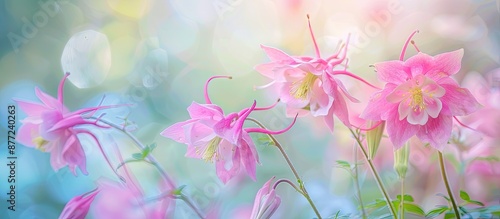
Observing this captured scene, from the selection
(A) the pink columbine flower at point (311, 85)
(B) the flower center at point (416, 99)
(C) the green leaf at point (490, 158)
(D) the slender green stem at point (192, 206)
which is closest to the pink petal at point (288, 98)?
(A) the pink columbine flower at point (311, 85)

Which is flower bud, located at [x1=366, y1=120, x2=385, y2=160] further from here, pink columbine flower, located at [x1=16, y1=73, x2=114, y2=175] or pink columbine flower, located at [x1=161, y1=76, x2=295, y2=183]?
pink columbine flower, located at [x1=16, y1=73, x2=114, y2=175]

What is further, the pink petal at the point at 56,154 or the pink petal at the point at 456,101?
the pink petal at the point at 56,154

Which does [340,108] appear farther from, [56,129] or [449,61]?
[56,129]

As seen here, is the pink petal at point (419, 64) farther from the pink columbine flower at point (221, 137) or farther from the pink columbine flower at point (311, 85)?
the pink columbine flower at point (221, 137)

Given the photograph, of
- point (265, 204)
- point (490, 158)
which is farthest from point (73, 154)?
point (490, 158)

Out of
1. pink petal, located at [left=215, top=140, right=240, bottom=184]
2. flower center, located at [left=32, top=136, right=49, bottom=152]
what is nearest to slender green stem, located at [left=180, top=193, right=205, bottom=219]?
pink petal, located at [left=215, top=140, right=240, bottom=184]

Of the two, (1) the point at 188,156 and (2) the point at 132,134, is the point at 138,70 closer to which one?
(2) the point at 132,134
